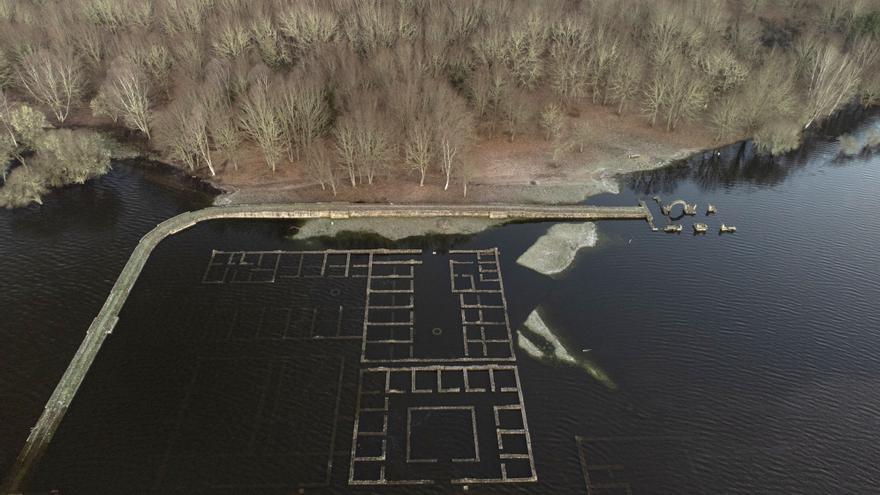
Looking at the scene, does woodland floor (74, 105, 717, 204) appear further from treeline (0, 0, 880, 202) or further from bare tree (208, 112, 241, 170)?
bare tree (208, 112, 241, 170)

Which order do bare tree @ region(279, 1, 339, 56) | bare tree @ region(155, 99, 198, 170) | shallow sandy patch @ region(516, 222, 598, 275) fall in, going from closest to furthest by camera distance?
shallow sandy patch @ region(516, 222, 598, 275)
bare tree @ region(155, 99, 198, 170)
bare tree @ region(279, 1, 339, 56)

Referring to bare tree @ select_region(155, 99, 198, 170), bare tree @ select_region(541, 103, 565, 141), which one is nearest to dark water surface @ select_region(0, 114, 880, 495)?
bare tree @ select_region(155, 99, 198, 170)

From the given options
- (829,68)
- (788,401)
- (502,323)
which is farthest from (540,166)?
(829,68)

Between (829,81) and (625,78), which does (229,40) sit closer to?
(625,78)

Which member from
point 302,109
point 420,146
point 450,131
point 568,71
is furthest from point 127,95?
point 568,71

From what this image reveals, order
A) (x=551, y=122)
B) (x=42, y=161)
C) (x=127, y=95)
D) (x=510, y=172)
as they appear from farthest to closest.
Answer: (x=551, y=122)
(x=127, y=95)
(x=510, y=172)
(x=42, y=161)

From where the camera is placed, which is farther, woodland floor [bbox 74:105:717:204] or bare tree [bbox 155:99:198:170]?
bare tree [bbox 155:99:198:170]
